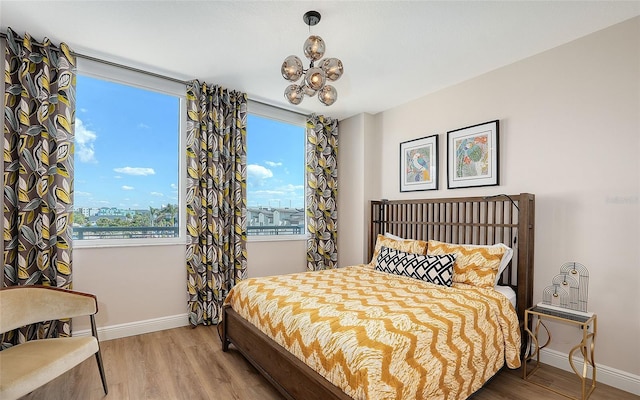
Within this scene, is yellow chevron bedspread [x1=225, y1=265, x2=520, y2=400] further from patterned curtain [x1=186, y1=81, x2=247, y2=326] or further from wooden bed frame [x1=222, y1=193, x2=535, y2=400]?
patterned curtain [x1=186, y1=81, x2=247, y2=326]

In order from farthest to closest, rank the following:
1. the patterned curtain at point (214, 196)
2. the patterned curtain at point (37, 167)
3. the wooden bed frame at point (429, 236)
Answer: the patterned curtain at point (214, 196)
the patterned curtain at point (37, 167)
the wooden bed frame at point (429, 236)

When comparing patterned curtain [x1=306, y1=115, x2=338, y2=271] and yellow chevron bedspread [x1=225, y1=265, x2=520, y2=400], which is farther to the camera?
patterned curtain [x1=306, y1=115, x2=338, y2=271]

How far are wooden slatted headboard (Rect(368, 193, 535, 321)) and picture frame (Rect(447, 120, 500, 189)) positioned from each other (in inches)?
9.5

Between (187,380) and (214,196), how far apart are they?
Answer: 1843 millimetres

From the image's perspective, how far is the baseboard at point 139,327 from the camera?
9.97ft

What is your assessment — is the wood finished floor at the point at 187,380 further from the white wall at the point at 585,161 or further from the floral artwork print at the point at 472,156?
the floral artwork print at the point at 472,156

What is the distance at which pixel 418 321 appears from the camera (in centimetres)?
182

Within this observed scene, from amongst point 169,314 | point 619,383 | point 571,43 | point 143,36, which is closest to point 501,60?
point 571,43

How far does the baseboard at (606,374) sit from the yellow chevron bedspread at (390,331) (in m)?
0.56

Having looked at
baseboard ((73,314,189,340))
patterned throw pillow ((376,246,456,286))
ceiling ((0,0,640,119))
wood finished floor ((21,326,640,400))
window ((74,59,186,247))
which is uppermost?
ceiling ((0,0,640,119))

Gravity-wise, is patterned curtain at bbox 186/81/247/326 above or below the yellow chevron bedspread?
above

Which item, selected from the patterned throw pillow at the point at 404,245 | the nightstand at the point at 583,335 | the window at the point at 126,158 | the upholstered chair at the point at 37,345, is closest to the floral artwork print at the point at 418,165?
the patterned throw pillow at the point at 404,245

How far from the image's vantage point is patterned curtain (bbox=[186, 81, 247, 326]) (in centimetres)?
344

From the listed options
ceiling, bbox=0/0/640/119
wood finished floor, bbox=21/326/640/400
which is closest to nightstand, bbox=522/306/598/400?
wood finished floor, bbox=21/326/640/400
